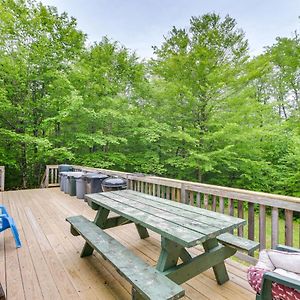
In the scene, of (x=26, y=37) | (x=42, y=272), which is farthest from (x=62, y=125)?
(x=42, y=272)

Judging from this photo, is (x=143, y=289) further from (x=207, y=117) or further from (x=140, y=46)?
(x=140, y=46)

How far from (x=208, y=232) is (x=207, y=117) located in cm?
651

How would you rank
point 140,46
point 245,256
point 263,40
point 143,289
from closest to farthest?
1. point 143,289
2. point 245,256
3. point 263,40
4. point 140,46

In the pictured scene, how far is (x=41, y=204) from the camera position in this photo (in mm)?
4805

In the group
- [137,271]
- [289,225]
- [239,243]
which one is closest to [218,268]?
[239,243]

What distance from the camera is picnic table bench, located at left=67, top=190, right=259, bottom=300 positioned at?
52.4 inches

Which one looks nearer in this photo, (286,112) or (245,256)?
(245,256)

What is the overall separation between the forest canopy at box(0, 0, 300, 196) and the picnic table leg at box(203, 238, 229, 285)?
4973 millimetres

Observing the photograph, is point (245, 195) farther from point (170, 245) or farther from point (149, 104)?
point (149, 104)

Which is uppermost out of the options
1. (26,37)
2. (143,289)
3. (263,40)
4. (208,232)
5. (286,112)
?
(263,40)

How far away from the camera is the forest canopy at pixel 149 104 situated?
701cm

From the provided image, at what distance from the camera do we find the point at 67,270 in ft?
7.07

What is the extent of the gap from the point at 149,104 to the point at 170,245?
7.31 metres

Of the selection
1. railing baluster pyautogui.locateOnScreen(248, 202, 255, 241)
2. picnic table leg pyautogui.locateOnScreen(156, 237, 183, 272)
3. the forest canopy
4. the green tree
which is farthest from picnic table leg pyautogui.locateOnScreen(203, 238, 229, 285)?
the green tree
